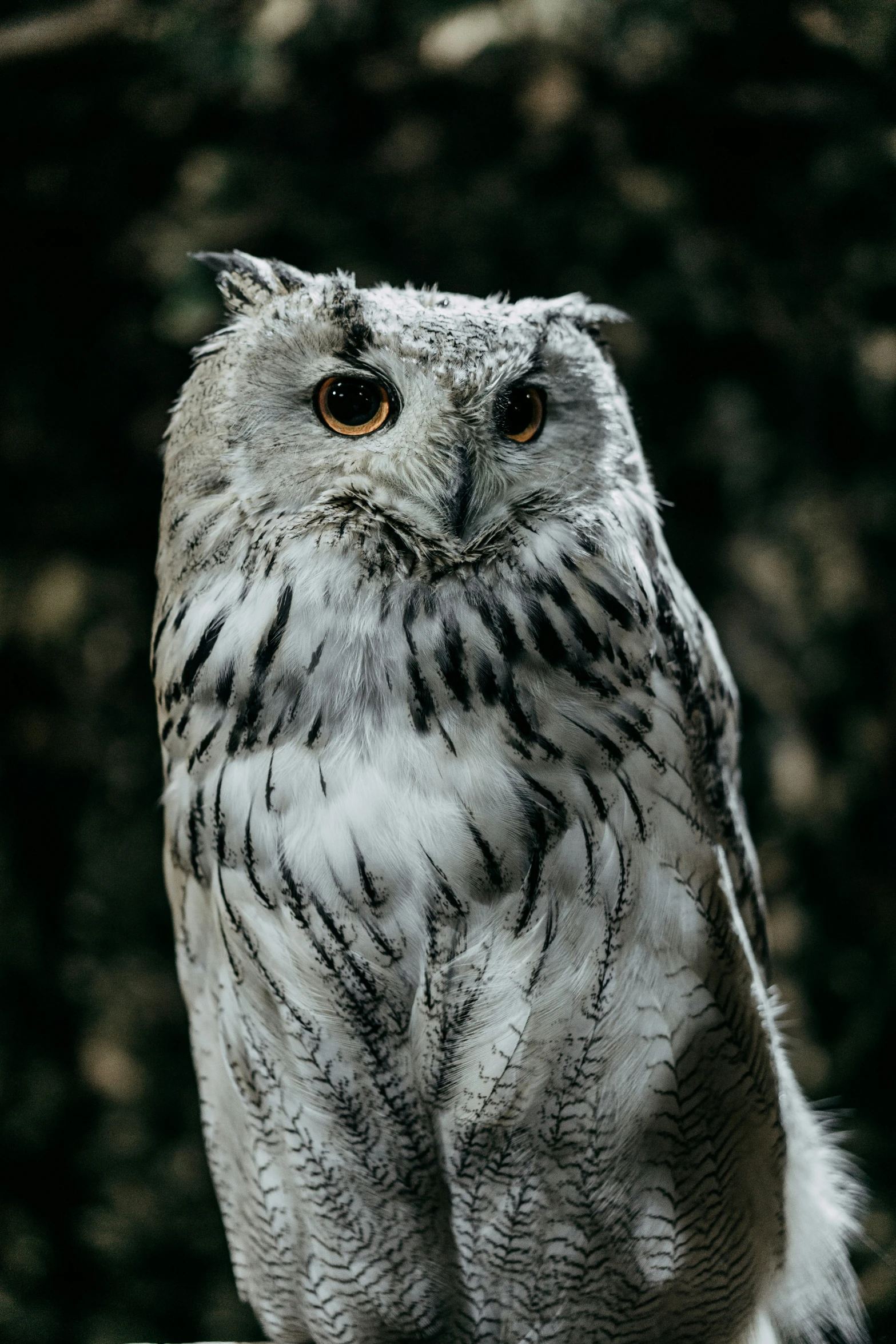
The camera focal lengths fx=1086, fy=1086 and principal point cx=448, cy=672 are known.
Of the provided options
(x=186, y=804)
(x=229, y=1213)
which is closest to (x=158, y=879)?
(x=229, y=1213)

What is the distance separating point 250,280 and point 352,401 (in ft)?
0.61

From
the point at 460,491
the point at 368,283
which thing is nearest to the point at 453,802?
Result: the point at 460,491

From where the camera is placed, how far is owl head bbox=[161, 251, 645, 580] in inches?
33.9

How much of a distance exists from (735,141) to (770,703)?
985 millimetres

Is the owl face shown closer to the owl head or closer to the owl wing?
the owl head

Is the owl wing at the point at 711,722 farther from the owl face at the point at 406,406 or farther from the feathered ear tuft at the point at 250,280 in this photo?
the feathered ear tuft at the point at 250,280

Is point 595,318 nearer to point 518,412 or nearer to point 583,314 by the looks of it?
point 583,314

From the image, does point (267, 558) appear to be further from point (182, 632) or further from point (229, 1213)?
point (229, 1213)

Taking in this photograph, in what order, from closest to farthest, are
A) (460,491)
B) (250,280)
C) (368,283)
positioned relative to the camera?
(460,491) < (250,280) < (368,283)

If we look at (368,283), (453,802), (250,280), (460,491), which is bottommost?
(453,802)

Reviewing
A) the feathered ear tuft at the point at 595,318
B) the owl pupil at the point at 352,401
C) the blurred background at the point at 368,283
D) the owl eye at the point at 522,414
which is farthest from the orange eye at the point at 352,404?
the blurred background at the point at 368,283

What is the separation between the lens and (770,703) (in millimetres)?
1881

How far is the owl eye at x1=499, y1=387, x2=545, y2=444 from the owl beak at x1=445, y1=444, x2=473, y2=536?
0.06 meters

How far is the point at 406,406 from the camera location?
2.89 feet
